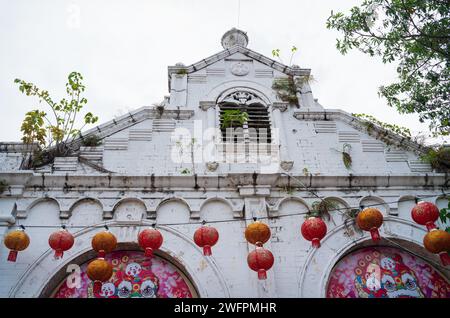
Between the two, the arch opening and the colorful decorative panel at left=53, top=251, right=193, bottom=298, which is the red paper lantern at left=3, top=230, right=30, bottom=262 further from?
the colorful decorative panel at left=53, top=251, right=193, bottom=298

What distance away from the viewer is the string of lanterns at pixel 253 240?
6281 mm

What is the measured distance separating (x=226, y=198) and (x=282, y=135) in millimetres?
2359

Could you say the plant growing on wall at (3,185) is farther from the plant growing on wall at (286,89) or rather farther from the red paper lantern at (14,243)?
the plant growing on wall at (286,89)

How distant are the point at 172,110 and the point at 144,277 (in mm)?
4167

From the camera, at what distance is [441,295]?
755cm

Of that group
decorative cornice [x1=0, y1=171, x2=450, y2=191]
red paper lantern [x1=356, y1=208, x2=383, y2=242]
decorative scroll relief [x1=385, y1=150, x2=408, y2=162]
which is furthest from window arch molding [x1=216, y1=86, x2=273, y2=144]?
red paper lantern [x1=356, y1=208, x2=383, y2=242]

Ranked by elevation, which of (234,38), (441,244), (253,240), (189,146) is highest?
(234,38)

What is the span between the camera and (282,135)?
376 inches

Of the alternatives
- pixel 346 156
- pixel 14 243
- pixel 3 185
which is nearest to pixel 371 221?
pixel 346 156

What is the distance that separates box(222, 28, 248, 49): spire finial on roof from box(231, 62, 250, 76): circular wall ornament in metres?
1.95

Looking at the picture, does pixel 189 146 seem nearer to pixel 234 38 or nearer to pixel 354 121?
pixel 354 121

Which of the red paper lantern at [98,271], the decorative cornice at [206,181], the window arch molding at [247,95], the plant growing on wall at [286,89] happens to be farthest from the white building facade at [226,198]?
the red paper lantern at [98,271]
